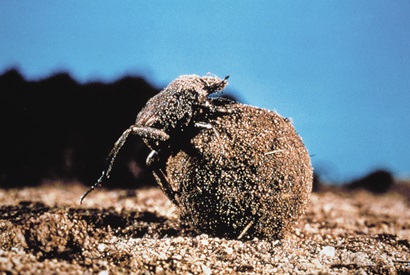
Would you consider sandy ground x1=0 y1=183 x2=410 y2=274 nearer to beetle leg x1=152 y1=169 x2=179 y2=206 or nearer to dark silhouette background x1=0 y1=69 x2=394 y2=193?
beetle leg x1=152 y1=169 x2=179 y2=206

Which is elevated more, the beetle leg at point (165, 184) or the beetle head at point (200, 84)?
the beetle head at point (200, 84)

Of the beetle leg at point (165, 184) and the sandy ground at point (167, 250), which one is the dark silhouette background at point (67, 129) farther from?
the beetle leg at point (165, 184)

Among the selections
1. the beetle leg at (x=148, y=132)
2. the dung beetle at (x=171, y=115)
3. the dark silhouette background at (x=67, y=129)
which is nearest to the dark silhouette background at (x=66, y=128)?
the dark silhouette background at (x=67, y=129)

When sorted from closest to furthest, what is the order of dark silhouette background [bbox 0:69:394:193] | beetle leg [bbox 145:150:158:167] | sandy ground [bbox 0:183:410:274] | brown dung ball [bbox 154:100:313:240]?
sandy ground [bbox 0:183:410:274]
brown dung ball [bbox 154:100:313:240]
beetle leg [bbox 145:150:158:167]
dark silhouette background [bbox 0:69:394:193]

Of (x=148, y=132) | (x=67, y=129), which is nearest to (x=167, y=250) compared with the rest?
(x=148, y=132)

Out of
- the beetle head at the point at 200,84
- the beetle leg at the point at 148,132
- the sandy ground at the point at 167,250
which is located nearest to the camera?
the sandy ground at the point at 167,250

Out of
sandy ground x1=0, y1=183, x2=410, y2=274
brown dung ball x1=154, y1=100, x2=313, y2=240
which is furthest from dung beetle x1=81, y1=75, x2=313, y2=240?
sandy ground x1=0, y1=183, x2=410, y2=274
